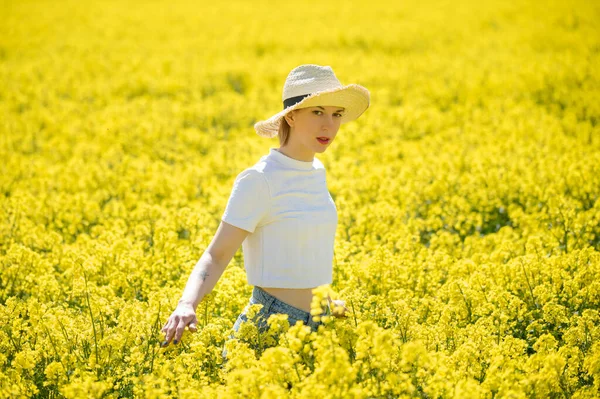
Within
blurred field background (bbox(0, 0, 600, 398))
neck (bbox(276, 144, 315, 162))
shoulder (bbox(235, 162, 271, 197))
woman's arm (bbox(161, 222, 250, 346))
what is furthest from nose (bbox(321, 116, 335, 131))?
blurred field background (bbox(0, 0, 600, 398))

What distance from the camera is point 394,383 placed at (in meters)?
2.99

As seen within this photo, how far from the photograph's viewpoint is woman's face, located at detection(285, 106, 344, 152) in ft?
11.7

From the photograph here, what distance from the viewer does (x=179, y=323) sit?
10.5 feet

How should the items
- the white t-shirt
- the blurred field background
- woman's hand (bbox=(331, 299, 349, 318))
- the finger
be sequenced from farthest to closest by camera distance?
1. woman's hand (bbox=(331, 299, 349, 318))
2. the white t-shirt
3. the blurred field background
4. the finger

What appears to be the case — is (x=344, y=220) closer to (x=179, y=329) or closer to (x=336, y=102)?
(x=336, y=102)

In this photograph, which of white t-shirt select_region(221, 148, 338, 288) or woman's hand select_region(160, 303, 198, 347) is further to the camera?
white t-shirt select_region(221, 148, 338, 288)

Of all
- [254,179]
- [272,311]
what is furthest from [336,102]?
[272,311]

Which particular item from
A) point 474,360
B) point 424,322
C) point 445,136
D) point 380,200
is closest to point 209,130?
point 445,136

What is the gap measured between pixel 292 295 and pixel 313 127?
865 mm

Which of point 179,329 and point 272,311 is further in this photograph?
point 272,311

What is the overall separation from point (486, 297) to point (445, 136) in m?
5.69

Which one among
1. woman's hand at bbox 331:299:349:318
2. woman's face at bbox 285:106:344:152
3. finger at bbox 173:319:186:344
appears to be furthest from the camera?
woman's hand at bbox 331:299:349:318

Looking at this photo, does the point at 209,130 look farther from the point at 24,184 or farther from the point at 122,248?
the point at 122,248

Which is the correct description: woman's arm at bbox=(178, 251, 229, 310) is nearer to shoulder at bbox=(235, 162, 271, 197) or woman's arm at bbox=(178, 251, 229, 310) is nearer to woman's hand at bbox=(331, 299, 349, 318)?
shoulder at bbox=(235, 162, 271, 197)
